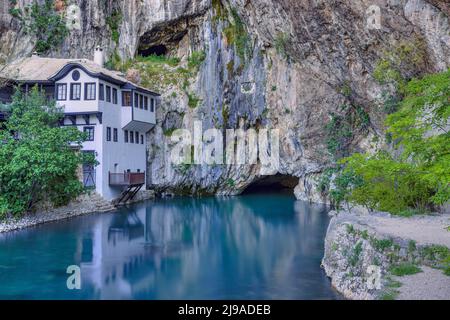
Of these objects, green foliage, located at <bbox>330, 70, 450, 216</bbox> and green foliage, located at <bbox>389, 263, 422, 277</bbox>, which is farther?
green foliage, located at <bbox>389, 263, 422, 277</bbox>

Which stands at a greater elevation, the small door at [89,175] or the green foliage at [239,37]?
the green foliage at [239,37]

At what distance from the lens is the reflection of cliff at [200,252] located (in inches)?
531

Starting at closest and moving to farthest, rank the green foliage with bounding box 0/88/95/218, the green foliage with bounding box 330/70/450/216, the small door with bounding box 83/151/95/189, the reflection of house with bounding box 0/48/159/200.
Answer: the green foliage with bounding box 330/70/450/216
the green foliage with bounding box 0/88/95/218
the reflection of house with bounding box 0/48/159/200
the small door with bounding box 83/151/95/189

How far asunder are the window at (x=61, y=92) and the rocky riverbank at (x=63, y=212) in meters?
6.99

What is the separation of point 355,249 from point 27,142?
61.5 ft

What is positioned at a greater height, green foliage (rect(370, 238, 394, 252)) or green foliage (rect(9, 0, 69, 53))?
green foliage (rect(9, 0, 69, 53))

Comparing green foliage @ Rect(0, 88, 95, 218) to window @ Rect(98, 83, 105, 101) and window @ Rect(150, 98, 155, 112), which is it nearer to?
window @ Rect(98, 83, 105, 101)

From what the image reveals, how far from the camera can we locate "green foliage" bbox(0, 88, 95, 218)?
76.6 feet

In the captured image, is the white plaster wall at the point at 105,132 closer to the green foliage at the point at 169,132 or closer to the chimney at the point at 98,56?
the green foliage at the point at 169,132

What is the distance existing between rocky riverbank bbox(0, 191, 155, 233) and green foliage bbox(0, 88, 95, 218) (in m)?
0.49

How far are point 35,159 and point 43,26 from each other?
19684mm

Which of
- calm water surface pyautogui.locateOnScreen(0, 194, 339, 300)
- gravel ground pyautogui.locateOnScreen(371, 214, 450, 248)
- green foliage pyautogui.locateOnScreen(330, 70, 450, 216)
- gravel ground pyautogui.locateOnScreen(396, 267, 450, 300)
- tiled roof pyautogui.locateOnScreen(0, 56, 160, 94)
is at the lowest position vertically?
calm water surface pyautogui.locateOnScreen(0, 194, 339, 300)

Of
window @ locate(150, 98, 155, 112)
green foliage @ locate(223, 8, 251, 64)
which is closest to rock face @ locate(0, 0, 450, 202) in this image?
green foliage @ locate(223, 8, 251, 64)

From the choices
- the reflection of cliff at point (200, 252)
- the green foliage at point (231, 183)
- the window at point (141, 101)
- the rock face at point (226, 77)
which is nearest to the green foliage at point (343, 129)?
the rock face at point (226, 77)
